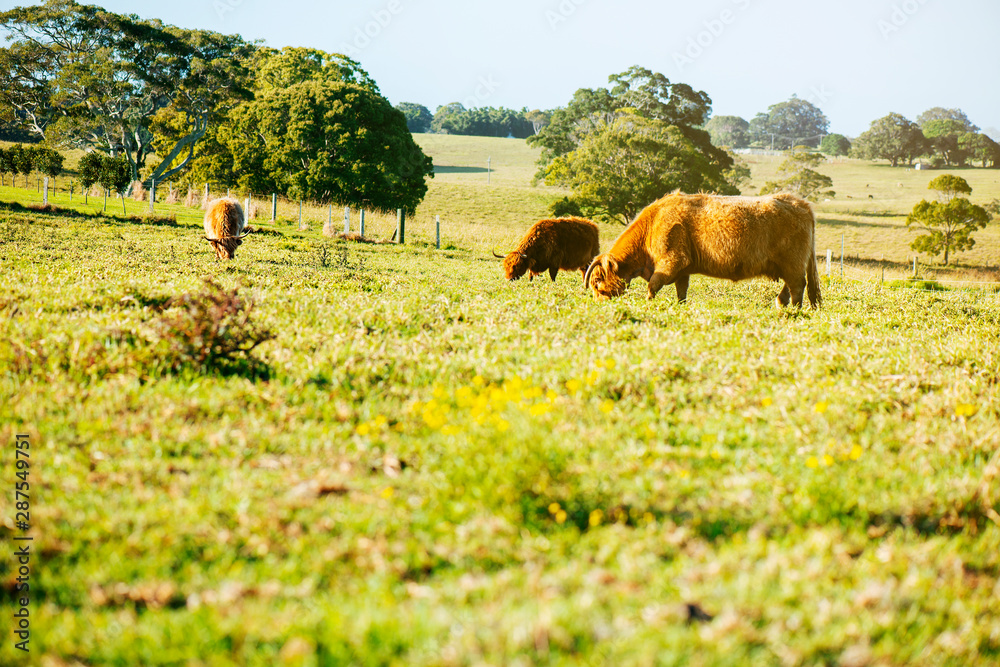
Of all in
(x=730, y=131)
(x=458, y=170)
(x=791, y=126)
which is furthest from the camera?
(x=730, y=131)

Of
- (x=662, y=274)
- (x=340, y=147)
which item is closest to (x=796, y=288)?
(x=662, y=274)

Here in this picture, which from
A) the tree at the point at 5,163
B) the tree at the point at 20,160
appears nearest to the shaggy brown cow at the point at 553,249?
the tree at the point at 20,160

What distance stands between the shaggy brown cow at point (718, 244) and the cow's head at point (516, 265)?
3.77 meters

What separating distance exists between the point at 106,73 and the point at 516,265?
42.5m

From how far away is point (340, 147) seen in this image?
3409 centimetres

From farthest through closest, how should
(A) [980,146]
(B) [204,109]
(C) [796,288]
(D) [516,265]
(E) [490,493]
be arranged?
(A) [980,146], (B) [204,109], (D) [516,265], (C) [796,288], (E) [490,493]

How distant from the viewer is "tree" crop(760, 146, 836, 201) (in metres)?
74.3

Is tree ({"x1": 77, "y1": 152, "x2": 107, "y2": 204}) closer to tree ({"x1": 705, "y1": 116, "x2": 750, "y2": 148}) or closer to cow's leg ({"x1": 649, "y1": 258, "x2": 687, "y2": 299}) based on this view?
cow's leg ({"x1": 649, "y1": 258, "x2": 687, "y2": 299})

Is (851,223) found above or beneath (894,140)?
beneath

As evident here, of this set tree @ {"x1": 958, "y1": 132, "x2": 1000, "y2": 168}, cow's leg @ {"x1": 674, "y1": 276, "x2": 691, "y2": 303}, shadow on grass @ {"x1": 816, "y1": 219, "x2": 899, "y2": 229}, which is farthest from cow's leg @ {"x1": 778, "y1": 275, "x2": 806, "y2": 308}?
tree @ {"x1": 958, "y1": 132, "x2": 1000, "y2": 168}

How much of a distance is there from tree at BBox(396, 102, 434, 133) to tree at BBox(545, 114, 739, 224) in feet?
320

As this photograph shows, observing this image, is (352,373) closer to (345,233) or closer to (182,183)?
(345,233)

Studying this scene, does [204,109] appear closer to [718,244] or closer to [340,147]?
[340,147]

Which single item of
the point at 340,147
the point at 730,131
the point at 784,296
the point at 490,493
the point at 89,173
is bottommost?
the point at 490,493
